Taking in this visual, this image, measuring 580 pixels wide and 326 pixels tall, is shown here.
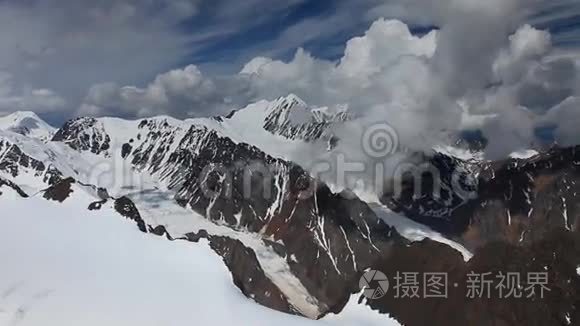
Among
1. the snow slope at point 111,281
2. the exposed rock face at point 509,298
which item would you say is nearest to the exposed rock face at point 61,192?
the snow slope at point 111,281

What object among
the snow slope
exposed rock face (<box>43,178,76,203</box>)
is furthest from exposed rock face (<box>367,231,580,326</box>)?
exposed rock face (<box>43,178,76,203</box>)

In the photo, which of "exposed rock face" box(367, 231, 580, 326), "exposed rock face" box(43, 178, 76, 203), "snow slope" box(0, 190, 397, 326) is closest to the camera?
"snow slope" box(0, 190, 397, 326)

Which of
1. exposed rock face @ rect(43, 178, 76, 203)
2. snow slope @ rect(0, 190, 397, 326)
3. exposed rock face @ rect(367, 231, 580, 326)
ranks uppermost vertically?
snow slope @ rect(0, 190, 397, 326)

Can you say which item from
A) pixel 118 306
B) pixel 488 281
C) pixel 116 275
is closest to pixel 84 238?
pixel 116 275

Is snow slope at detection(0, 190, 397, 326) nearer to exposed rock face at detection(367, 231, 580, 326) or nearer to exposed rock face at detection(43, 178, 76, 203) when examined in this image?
exposed rock face at detection(43, 178, 76, 203)

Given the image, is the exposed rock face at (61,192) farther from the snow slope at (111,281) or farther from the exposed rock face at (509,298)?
the exposed rock face at (509,298)

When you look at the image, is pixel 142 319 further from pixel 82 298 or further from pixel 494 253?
pixel 494 253

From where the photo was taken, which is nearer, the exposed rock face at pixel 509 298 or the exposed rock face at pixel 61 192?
the exposed rock face at pixel 61 192

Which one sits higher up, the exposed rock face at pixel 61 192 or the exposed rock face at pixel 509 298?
the exposed rock face at pixel 61 192
